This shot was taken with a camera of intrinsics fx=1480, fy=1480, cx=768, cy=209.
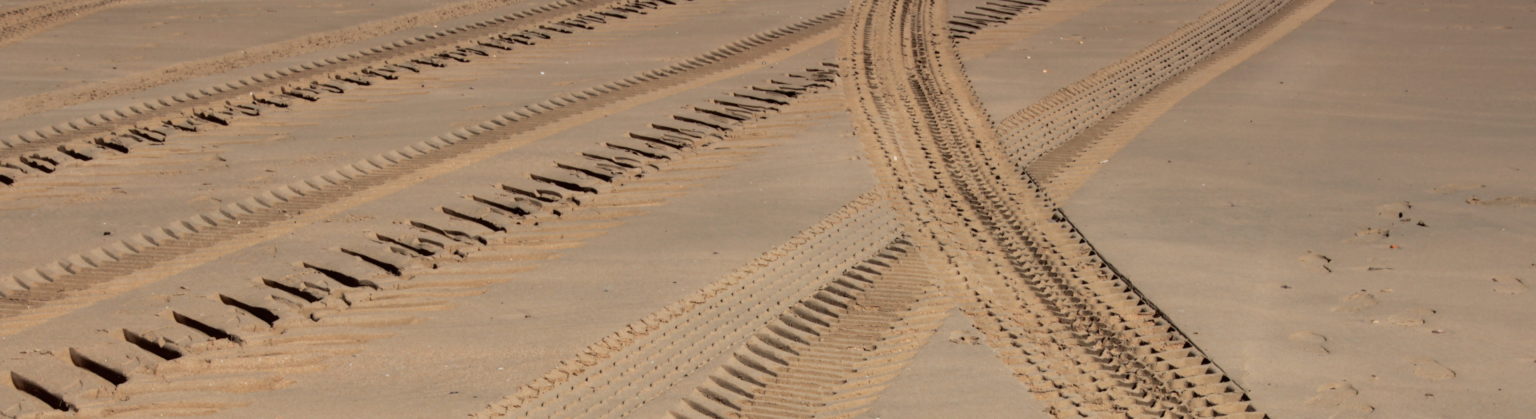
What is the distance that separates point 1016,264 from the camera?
19.9ft

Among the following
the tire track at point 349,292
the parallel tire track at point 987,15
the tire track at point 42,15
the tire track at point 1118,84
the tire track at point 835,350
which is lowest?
the tire track at point 1118,84

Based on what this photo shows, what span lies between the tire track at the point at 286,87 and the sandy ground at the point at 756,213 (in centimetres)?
3

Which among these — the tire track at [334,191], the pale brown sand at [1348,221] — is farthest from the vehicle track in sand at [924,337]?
the tire track at [334,191]

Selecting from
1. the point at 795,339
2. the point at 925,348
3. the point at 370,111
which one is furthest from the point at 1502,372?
the point at 370,111

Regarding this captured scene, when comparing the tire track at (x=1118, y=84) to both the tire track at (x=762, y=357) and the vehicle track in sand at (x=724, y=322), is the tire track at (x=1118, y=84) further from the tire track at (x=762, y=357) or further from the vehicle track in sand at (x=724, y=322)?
the tire track at (x=762, y=357)

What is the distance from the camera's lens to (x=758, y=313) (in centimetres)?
A: 546

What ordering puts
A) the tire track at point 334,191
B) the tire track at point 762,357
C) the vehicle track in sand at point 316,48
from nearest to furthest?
1. the tire track at point 762,357
2. the tire track at point 334,191
3. the vehicle track in sand at point 316,48

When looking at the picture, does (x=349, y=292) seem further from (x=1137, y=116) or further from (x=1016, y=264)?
(x=1137, y=116)

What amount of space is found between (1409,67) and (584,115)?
17.0ft

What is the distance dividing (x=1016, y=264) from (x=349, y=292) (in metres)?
2.64

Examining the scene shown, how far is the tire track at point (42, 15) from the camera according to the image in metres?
9.64

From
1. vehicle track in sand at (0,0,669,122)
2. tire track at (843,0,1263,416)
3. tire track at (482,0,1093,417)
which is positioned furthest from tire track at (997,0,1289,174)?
vehicle track in sand at (0,0,669,122)

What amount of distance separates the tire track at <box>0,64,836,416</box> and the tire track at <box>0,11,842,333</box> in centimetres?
35

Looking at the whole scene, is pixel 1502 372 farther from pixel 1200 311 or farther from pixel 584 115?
pixel 584 115
